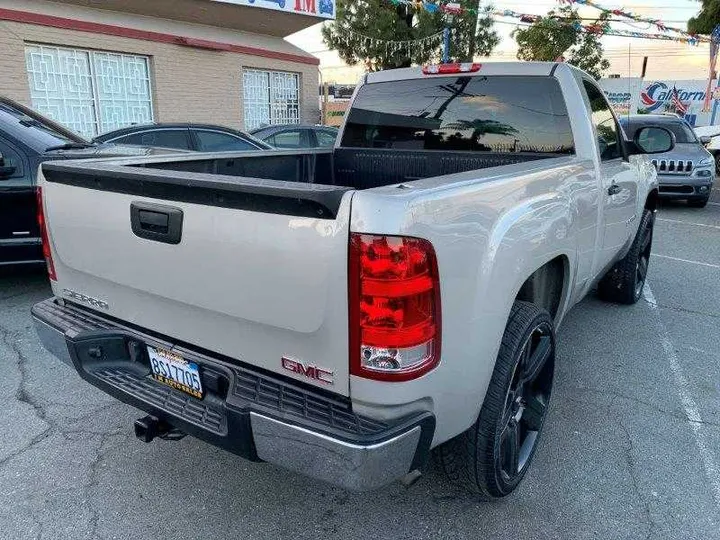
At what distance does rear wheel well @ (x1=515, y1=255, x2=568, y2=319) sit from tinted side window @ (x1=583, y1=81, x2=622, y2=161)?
970 mm

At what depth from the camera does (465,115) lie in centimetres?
370

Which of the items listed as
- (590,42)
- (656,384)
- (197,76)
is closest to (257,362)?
(656,384)

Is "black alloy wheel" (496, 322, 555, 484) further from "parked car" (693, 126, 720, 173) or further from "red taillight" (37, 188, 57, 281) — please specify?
"parked car" (693, 126, 720, 173)

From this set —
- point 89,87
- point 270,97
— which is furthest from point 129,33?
point 270,97

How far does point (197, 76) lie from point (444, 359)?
13248 millimetres

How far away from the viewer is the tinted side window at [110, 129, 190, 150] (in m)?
7.36

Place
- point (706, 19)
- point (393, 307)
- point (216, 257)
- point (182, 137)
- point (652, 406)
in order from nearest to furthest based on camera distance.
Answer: point (393, 307) < point (216, 257) < point (652, 406) < point (182, 137) < point (706, 19)

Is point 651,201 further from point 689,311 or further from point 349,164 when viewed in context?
point 349,164

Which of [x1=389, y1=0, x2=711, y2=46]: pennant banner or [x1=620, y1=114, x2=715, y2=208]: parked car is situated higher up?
[x1=389, y1=0, x2=711, y2=46]: pennant banner

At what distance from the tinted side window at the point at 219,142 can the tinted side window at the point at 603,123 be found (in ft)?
17.1

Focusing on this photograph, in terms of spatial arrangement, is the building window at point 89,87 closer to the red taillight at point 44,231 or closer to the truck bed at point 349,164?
the truck bed at point 349,164

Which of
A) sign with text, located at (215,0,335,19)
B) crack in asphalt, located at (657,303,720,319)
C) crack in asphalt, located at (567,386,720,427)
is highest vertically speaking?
sign with text, located at (215,0,335,19)

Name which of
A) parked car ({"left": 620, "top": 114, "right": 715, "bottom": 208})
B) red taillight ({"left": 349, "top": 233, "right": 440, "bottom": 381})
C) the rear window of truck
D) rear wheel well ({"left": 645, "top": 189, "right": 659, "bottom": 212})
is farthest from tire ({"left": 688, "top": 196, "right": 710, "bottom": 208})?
red taillight ({"left": 349, "top": 233, "right": 440, "bottom": 381})

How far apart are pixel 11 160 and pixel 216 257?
372cm
